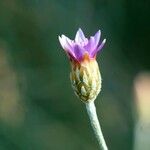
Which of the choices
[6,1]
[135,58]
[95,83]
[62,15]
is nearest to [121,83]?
[135,58]

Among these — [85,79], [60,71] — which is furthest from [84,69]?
[60,71]

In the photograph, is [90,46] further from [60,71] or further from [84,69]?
[60,71]

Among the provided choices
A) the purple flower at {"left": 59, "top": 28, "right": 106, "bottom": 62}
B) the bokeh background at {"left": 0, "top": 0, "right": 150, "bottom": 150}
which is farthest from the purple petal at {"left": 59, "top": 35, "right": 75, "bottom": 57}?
the bokeh background at {"left": 0, "top": 0, "right": 150, "bottom": 150}

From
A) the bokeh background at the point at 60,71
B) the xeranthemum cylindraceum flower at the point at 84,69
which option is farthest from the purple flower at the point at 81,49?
the bokeh background at the point at 60,71

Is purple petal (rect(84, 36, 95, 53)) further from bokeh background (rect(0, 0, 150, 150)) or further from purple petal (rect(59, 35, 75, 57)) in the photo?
bokeh background (rect(0, 0, 150, 150))

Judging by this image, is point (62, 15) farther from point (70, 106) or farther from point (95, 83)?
point (95, 83)

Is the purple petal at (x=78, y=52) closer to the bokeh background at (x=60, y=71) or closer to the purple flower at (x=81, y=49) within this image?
the purple flower at (x=81, y=49)

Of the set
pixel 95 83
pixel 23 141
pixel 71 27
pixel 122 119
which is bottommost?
pixel 95 83

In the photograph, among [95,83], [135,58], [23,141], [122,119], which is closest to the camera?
[95,83]
